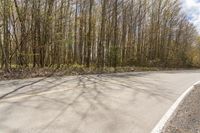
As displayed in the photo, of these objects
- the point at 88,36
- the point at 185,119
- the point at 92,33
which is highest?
the point at 92,33

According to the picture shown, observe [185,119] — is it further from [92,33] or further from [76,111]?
[92,33]

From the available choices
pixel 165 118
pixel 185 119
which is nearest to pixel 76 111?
pixel 165 118

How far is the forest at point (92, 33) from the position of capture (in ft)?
80.1

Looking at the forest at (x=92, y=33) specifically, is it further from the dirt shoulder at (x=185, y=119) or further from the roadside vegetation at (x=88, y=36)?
the dirt shoulder at (x=185, y=119)

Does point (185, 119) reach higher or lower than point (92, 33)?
lower

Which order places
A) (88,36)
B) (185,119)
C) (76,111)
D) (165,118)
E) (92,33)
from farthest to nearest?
(92,33), (88,36), (185,119), (165,118), (76,111)

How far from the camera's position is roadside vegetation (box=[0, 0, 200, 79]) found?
78.5 feet

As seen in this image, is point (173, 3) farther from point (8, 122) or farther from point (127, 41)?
point (8, 122)

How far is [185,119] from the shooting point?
8359 millimetres

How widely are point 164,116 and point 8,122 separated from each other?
4.04 metres

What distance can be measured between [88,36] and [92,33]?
3.90 meters

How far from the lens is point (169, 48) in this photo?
202ft

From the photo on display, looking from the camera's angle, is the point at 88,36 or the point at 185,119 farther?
the point at 88,36

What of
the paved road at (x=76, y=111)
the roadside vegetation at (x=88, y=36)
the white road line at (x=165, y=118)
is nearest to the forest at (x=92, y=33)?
the roadside vegetation at (x=88, y=36)
